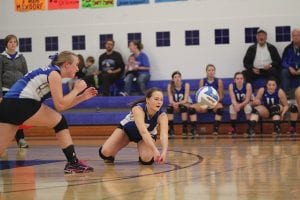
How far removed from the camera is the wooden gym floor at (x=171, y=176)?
17.5 feet

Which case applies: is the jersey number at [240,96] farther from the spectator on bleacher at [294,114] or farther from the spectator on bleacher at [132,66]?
the spectator on bleacher at [132,66]

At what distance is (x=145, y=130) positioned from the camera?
745 cm

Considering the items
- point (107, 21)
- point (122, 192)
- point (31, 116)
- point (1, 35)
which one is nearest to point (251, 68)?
point (107, 21)

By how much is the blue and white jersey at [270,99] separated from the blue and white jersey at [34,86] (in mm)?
7420

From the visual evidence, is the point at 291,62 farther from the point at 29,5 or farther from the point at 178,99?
the point at 29,5

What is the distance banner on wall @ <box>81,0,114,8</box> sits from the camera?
16312mm

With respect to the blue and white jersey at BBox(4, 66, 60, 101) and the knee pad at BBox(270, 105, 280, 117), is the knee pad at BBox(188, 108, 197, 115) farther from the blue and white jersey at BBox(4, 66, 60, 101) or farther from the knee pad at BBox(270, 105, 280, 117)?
the blue and white jersey at BBox(4, 66, 60, 101)

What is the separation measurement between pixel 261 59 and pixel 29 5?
658 centimetres

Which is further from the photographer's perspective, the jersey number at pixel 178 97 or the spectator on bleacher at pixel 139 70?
the spectator on bleacher at pixel 139 70

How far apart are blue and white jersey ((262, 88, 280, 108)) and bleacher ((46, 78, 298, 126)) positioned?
95 cm

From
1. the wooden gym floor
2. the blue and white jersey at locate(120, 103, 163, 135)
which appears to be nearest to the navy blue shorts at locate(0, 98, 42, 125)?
the wooden gym floor

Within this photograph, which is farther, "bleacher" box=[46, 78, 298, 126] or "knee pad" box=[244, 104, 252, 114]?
"bleacher" box=[46, 78, 298, 126]

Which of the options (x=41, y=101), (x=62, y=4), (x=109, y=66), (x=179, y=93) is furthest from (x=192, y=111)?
(x=41, y=101)

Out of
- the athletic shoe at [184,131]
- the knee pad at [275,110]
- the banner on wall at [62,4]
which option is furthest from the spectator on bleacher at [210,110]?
the banner on wall at [62,4]
